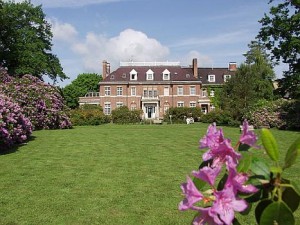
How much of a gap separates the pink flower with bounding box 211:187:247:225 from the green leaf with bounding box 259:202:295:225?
66mm

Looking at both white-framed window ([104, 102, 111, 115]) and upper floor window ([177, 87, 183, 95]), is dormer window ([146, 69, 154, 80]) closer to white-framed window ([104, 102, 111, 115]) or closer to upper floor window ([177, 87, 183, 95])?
upper floor window ([177, 87, 183, 95])

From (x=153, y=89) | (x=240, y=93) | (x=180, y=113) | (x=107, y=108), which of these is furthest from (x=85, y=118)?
(x=153, y=89)

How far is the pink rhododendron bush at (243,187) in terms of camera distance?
1081 mm

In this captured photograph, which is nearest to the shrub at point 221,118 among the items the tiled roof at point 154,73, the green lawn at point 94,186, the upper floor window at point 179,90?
the upper floor window at point 179,90

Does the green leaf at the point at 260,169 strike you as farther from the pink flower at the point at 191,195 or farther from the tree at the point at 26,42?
the tree at the point at 26,42

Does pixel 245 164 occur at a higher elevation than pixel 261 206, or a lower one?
higher

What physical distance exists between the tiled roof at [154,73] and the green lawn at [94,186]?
1954 inches

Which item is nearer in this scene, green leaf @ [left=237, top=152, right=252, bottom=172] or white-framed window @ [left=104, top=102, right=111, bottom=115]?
green leaf @ [left=237, top=152, right=252, bottom=172]

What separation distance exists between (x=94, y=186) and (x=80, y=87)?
8220 centimetres

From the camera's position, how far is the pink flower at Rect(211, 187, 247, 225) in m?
1.07

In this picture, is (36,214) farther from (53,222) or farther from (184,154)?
(184,154)

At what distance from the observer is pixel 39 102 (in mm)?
25328

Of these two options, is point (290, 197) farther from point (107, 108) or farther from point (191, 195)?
point (107, 108)

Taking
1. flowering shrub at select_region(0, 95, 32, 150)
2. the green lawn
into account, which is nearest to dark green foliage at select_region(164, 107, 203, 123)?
flowering shrub at select_region(0, 95, 32, 150)
